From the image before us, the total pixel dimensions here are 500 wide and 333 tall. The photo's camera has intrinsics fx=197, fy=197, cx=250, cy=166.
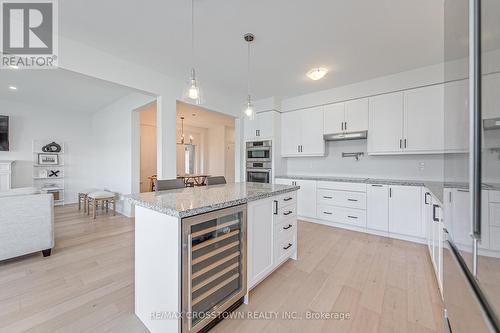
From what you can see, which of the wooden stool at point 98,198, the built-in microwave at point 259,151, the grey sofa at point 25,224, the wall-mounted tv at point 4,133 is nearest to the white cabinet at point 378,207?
the built-in microwave at point 259,151

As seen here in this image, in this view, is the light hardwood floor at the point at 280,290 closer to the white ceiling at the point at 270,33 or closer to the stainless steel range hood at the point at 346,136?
the stainless steel range hood at the point at 346,136

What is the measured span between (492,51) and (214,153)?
7.81m

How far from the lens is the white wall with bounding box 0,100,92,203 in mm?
4926

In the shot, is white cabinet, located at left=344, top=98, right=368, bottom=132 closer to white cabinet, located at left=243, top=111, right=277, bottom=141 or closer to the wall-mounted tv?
white cabinet, located at left=243, top=111, right=277, bottom=141

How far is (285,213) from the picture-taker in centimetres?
216

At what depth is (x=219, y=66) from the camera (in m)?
3.05

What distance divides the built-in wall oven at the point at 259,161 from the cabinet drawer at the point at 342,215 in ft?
4.32

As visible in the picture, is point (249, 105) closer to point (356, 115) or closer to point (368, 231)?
point (356, 115)

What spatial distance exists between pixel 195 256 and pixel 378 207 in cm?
308

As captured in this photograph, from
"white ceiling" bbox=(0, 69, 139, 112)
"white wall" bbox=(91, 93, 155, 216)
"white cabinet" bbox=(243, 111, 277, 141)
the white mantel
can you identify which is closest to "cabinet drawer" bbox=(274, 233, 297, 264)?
"white wall" bbox=(91, 93, 155, 216)

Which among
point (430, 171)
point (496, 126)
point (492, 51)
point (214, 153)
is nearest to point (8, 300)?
point (496, 126)

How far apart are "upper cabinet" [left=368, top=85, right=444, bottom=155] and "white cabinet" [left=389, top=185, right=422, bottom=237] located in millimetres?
701

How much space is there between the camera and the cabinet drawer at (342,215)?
3346mm

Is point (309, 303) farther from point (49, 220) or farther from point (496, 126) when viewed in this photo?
point (49, 220)
